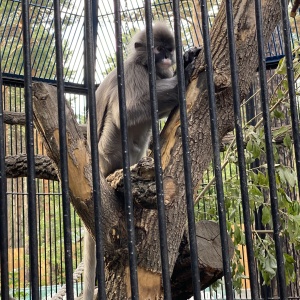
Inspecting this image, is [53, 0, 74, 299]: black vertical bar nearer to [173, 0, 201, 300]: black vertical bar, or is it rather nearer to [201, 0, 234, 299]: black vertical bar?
[173, 0, 201, 300]: black vertical bar

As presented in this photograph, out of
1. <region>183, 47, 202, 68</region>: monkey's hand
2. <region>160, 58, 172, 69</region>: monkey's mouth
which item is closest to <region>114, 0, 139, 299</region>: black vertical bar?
<region>183, 47, 202, 68</region>: monkey's hand

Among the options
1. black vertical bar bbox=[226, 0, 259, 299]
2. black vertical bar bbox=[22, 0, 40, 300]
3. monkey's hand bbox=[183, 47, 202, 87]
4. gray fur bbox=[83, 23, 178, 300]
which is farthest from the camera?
gray fur bbox=[83, 23, 178, 300]

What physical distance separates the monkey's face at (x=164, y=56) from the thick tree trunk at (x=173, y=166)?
124 cm

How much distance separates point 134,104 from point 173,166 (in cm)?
113

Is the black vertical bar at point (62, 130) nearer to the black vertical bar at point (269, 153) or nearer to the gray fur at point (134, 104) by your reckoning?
the black vertical bar at point (269, 153)

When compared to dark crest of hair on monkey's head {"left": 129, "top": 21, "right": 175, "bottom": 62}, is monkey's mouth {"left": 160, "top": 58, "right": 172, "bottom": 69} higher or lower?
lower

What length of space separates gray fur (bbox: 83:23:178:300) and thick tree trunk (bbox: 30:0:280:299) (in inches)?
29.9

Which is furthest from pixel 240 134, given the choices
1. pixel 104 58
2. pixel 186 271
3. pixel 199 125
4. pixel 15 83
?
pixel 104 58

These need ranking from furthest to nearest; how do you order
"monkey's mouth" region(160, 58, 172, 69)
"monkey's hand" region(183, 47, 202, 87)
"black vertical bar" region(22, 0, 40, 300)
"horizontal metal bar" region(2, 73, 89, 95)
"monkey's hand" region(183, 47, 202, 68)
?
"horizontal metal bar" region(2, 73, 89, 95), "monkey's mouth" region(160, 58, 172, 69), "monkey's hand" region(183, 47, 202, 68), "monkey's hand" region(183, 47, 202, 87), "black vertical bar" region(22, 0, 40, 300)

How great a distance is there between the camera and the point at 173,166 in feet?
8.86

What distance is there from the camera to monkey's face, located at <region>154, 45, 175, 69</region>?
160 inches

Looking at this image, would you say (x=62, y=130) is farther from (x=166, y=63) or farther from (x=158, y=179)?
(x=166, y=63)

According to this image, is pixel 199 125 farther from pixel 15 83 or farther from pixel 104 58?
pixel 104 58

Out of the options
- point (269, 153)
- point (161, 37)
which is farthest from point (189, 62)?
point (269, 153)
